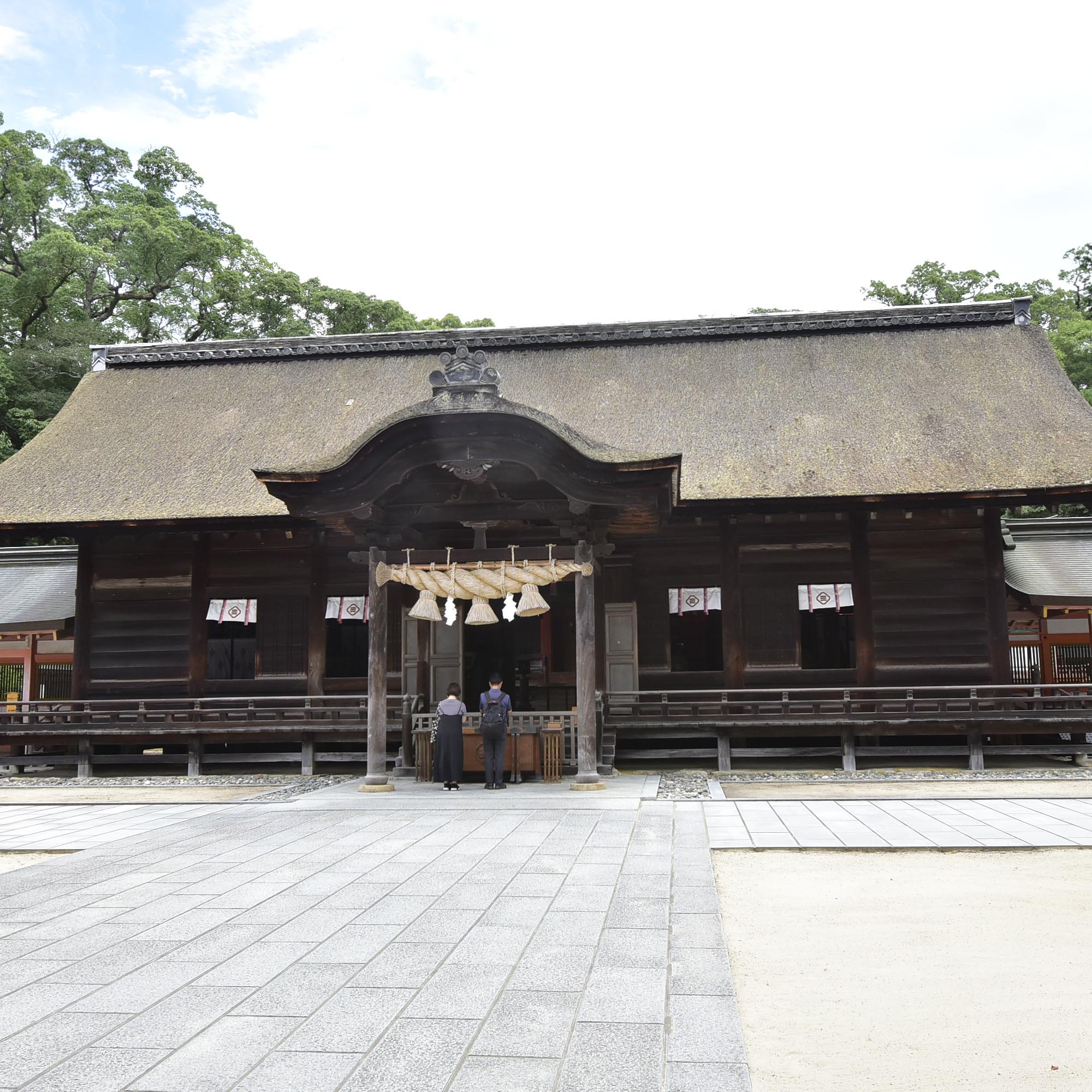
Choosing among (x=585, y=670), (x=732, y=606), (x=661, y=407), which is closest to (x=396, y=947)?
(x=585, y=670)

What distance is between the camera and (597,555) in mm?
12516

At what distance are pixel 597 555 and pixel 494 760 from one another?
9.64ft

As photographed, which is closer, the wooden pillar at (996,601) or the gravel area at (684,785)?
the gravel area at (684,785)

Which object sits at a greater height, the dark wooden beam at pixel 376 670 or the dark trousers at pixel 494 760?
the dark wooden beam at pixel 376 670

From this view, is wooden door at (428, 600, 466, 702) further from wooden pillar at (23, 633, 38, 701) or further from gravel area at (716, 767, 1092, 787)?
wooden pillar at (23, 633, 38, 701)

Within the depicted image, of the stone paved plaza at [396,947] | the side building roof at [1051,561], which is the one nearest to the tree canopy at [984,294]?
the side building roof at [1051,561]

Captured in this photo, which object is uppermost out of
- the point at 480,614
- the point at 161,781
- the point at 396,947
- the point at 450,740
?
the point at 480,614

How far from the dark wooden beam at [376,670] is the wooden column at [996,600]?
9421 mm

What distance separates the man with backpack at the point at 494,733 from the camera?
11.7 metres

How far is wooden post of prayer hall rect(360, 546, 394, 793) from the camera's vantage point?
12195mm

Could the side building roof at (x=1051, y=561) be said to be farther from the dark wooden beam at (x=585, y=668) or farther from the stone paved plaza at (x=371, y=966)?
the stone paved plaza at (x=371, y=966)

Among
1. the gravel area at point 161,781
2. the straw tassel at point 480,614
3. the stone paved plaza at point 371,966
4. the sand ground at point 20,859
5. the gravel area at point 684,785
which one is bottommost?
the gravel area at point 161,781

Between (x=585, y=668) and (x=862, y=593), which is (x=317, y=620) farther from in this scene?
(x=862, y=593)

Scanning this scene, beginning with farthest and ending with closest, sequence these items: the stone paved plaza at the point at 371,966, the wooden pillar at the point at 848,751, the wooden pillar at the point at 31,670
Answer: the wooden pillar at the point at 31,670 < the wooden pillar at the point at 848,751 < the stone paved plaza at the point at 371,966
